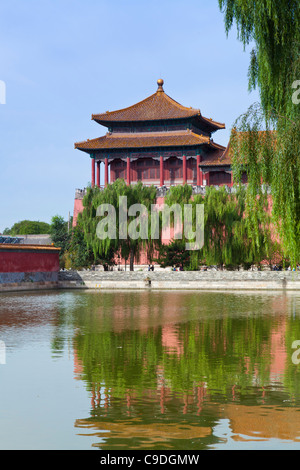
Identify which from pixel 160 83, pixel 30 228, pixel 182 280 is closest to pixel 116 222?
pixel 182 280

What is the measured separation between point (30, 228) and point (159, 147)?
1123 inches

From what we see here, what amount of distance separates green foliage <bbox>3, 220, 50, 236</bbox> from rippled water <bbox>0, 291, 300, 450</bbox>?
52811 millimetres

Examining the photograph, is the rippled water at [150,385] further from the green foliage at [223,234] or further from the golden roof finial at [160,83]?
the golden roof finial at [160,83]

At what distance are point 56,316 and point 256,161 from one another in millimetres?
7870

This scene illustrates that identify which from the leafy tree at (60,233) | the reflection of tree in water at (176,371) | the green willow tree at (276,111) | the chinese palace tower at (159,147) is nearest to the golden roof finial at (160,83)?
the chinese palace tower at (159,147)

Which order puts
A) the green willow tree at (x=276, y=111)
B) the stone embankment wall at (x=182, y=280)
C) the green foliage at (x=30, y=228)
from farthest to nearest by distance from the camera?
the green foliage at (x=30, y=228) < the stone embankment wall at (x=182, y=280) < the green willow tree at (x=276, y=111)

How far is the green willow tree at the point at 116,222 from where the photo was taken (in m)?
31.6

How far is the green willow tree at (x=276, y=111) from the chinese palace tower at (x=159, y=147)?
99.0 feet

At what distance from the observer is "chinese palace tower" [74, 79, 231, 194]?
4031cm

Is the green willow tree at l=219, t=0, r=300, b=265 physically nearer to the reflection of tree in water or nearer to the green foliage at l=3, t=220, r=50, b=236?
the reflection of tree in water

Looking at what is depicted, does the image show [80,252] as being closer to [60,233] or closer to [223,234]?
[223,234]

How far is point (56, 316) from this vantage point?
50.4 feet

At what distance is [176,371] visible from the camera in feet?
25.3

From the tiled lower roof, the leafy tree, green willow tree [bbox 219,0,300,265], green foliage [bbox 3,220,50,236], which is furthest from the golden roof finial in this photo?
green willow tree [bbox 219,0,300,265]
